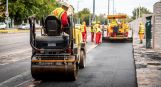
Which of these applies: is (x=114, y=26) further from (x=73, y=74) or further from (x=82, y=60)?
(x=73, y=74)

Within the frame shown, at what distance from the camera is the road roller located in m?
10.8

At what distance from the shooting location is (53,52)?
36.2 ft

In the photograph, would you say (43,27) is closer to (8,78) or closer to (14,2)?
(8,78)

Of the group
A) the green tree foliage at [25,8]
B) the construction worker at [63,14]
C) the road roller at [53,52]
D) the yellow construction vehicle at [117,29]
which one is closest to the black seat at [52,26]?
the road roller at [53,52]

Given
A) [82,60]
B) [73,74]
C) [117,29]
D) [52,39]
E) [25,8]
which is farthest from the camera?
[25,8]

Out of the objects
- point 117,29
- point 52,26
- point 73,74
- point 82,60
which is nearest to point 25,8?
point 117,29

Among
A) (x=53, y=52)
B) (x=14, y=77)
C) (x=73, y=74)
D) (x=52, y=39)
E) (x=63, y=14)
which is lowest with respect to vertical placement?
(x=14, y=77)

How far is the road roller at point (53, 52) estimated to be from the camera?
1084 cm

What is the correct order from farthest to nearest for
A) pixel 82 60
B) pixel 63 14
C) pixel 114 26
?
pixel 114 26, pixel 82 60, pixel 63 14

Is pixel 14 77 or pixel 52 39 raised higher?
pixel 52 39

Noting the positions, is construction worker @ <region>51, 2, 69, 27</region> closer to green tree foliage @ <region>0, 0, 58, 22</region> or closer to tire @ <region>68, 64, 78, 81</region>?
tire @ <region>68, 64, 78, 81</region>

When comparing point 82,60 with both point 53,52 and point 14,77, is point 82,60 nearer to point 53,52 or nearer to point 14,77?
point 53,52

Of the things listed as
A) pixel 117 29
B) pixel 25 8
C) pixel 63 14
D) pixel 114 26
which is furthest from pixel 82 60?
pixel 25 8

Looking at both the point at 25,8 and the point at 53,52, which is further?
the point at 25,8
